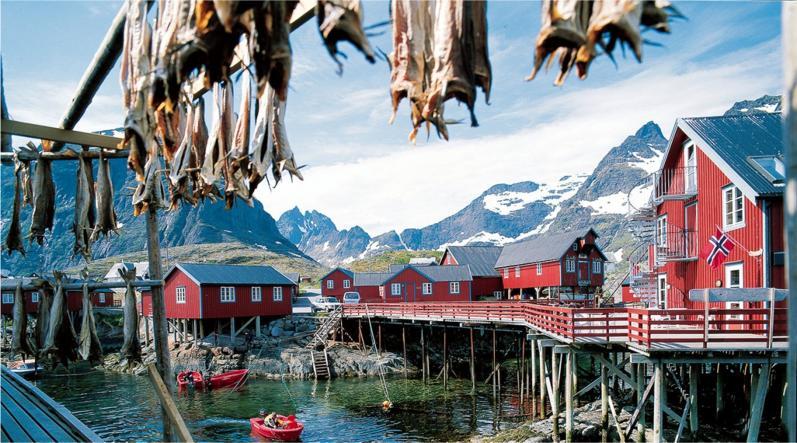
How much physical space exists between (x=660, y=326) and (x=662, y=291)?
508 centimetres

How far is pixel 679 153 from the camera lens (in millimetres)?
22312

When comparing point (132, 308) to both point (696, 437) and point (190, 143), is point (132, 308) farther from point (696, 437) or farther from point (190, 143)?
point (696, 437)

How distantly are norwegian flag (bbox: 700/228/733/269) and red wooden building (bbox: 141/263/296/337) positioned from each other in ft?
109

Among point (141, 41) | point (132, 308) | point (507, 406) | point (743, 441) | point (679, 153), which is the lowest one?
point (507, 406)

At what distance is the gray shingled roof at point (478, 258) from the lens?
5978 centimetres

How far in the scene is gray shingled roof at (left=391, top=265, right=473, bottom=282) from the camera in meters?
54.6

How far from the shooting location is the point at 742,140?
19.6 m

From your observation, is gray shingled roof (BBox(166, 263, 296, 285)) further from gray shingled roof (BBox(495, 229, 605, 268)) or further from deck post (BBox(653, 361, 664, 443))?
deck post (BBox(653, 361, 664, 443))

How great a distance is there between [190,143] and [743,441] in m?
19.7

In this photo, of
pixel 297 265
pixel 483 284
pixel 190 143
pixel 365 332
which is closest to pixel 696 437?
Answer: pixel 190 143

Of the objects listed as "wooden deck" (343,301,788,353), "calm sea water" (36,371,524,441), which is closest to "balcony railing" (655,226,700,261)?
"wooden deck" (343,301,788,353)

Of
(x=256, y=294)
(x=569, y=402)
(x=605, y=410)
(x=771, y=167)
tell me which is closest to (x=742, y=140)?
(x=771, y=167)

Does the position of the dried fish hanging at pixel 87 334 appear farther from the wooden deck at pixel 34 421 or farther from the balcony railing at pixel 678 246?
the balcony railing at pixel 678 246

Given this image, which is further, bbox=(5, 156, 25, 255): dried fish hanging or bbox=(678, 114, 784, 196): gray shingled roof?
bbox=(678, 114, 784, 196): gray shingled roof
